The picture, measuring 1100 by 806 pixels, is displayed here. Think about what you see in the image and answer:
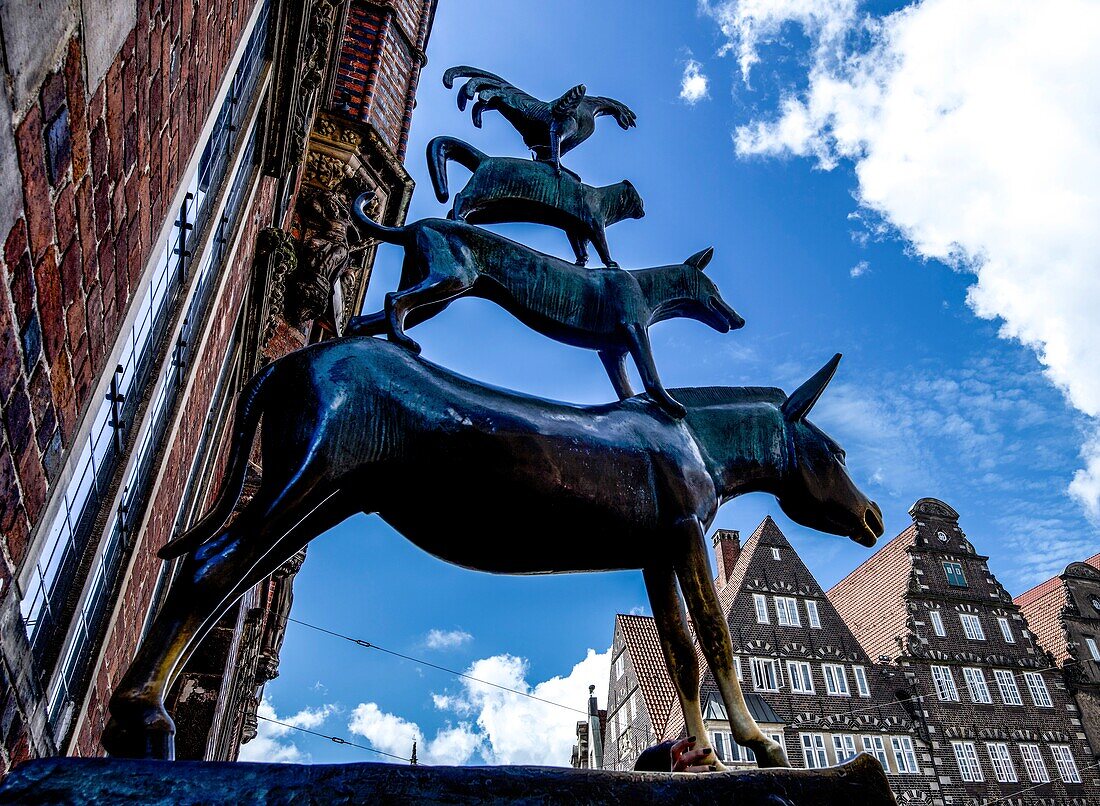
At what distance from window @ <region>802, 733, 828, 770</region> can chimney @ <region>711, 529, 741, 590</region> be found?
642 centimetres

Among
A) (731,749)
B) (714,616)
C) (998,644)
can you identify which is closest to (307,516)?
(714,616)

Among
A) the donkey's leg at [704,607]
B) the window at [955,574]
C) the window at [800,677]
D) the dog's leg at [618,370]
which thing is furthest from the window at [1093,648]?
the donkey's leg at [704,607]

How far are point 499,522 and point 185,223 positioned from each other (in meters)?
3.32

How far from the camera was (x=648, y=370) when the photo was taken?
9.77 ft

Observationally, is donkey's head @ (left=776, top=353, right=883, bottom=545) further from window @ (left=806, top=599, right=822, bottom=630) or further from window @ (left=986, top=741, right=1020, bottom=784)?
window @ (left=986, top=741, right=1020, bottom=784)

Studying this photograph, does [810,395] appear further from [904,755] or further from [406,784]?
[904,755]

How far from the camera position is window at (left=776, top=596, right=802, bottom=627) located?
77.4 ft

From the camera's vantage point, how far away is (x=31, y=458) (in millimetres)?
2234

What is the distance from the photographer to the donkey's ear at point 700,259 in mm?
3527

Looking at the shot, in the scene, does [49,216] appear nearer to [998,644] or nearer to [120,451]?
[120,451]

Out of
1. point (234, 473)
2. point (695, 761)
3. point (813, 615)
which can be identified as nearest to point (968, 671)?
point (813, 615)

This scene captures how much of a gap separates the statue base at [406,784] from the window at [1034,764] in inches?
1027

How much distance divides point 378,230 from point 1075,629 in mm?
31286

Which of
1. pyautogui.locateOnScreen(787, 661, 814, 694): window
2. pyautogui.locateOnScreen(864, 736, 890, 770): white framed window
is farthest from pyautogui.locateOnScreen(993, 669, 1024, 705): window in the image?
pyautogui.locateOnScreen(787, 661, 814, 694): window
